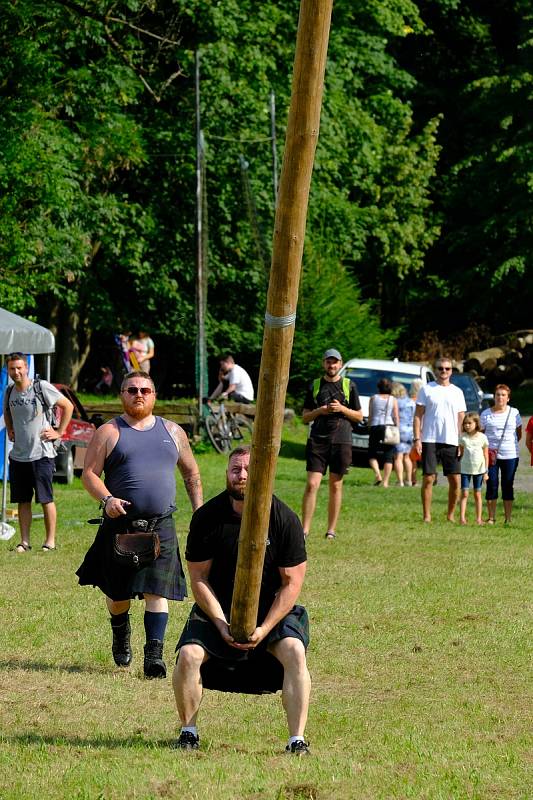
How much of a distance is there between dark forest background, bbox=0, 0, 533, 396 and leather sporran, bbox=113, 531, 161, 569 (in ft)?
58.5

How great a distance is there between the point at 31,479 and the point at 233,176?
2209 cm

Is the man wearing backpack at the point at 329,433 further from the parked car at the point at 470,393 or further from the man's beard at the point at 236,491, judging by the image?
the parked car at the point at 470,393

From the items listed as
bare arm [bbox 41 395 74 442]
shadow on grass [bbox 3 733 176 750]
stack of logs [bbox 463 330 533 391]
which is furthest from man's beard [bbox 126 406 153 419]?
stack of logs [bbox 463 330 533 391]

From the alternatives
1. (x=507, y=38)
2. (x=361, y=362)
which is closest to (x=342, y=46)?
(x=361, y=362)

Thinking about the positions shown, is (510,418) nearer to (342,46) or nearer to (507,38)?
(342,46)

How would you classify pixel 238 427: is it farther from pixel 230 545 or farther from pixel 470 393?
pixel 230 545

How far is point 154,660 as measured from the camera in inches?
335

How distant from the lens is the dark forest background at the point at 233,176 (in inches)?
1154

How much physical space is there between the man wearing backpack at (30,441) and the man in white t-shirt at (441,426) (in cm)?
480

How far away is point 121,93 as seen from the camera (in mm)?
31422

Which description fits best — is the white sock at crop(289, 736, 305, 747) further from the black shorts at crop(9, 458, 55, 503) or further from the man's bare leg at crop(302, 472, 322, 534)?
the man's bare leg at crop(302, 472, 322, 534)

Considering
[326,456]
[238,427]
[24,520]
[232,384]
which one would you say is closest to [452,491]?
[326,456]

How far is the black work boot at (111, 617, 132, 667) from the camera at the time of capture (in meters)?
8.85

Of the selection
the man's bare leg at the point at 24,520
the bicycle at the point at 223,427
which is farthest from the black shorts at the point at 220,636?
the bicycle at the point at 223,427
